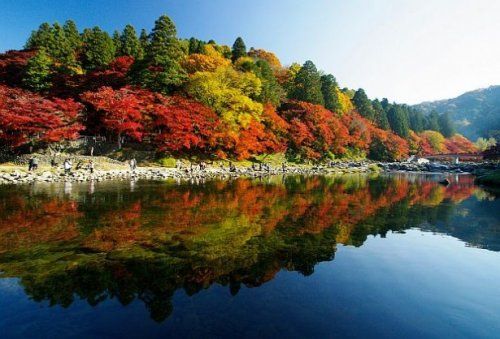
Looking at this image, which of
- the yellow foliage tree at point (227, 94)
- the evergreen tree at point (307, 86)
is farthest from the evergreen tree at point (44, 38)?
the evergreen tree at point (307, 86)

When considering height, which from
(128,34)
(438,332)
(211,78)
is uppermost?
(128,34)

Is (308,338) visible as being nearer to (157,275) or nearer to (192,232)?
(157,275)

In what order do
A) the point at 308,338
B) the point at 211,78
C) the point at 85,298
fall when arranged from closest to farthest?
the point at 308,338 → the point at 85,298 → the point at 211,78

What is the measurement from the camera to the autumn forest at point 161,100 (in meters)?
39.2

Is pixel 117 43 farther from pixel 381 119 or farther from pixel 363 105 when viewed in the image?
pixel 381 119

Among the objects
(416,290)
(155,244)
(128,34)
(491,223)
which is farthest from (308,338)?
(128,34)

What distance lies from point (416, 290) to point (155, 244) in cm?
786

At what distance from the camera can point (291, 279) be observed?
8.62 meters

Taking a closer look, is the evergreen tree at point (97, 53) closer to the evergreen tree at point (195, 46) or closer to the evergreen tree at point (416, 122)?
the evergreen tree at point (195, 46)

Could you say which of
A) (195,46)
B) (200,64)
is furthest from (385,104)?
(200,64)

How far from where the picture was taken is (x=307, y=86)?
72438 mm

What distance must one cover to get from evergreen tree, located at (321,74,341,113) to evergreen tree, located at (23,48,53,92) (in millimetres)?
57622

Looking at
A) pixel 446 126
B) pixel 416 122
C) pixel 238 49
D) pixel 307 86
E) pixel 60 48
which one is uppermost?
pixel 238 49

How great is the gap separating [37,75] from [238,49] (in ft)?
138
